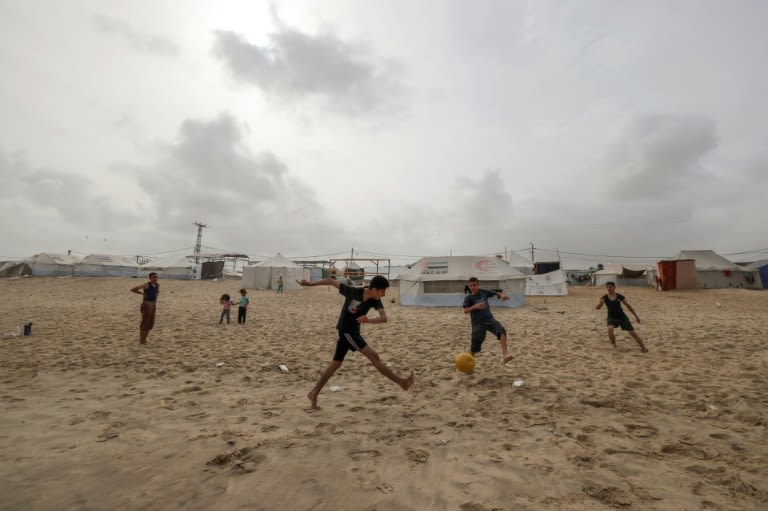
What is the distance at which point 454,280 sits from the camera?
20.8 m

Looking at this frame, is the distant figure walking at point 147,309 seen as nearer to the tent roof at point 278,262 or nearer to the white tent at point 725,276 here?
the tent roof at point 278,262

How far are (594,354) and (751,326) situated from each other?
27.2 feet

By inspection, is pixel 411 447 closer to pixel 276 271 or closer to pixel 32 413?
pixel 32 413

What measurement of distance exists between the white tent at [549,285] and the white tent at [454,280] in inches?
355

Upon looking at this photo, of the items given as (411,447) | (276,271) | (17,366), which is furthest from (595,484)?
(276,271)

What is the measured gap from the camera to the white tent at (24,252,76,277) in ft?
142

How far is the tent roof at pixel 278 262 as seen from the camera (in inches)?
1466

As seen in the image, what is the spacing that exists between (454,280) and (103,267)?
161 feet

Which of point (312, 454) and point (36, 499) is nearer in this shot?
point (36, 499)

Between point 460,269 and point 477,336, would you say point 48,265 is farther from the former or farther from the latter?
point 477,336

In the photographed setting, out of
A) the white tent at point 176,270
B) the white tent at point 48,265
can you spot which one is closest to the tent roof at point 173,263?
the white tent at point 176,270

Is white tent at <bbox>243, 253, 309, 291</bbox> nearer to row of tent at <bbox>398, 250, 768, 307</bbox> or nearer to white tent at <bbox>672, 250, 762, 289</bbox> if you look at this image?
row of tent at <bbox>398, 250, 768, 307</bbox>

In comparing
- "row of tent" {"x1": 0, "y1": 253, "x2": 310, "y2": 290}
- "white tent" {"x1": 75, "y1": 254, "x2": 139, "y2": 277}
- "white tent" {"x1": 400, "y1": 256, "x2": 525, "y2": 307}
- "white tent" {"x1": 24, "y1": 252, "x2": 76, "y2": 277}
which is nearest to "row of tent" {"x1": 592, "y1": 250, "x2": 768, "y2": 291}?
"white tent" {"x1": 400, "y1": 256, "x2": 525, "y2": 307}

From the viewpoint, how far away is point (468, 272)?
2089cm
